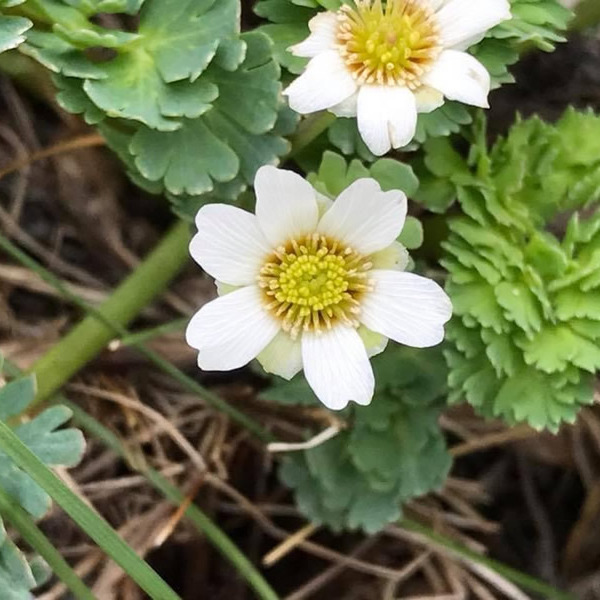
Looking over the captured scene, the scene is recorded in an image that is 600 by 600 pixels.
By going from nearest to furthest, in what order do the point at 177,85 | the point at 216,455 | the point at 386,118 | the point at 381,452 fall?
the point at 386,118, the point at 177,85, the point at 381,452, the point at 216,455

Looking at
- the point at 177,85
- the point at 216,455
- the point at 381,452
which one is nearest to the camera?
the point at 177,85

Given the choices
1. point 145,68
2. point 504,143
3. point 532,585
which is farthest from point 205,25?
point 532,585

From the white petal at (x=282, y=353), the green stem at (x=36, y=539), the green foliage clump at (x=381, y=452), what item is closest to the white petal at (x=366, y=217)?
the white petal at (x=282, y=353)

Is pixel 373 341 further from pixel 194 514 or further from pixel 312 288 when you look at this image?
pixel 194 514

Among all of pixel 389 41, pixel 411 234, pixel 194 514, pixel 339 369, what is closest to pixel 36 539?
pixel 194 514

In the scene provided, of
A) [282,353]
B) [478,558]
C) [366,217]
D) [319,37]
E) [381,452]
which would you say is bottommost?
[478,558]

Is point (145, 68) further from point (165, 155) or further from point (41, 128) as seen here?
point (41, 128)

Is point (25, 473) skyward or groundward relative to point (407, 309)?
groundward

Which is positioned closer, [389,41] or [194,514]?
[389,41]

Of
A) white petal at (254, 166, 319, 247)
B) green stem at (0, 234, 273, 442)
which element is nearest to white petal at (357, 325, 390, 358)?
white petal at (254, 166, 319, 247)
